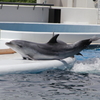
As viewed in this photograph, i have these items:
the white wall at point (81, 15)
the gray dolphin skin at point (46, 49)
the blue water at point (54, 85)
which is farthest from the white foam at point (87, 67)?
the white wall at point (81, 15)

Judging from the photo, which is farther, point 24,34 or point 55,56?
point 24,34

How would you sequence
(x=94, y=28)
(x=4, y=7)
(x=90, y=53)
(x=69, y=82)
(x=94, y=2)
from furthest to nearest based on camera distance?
(x=94, y=2) → (x=4, y=7) → (x=94, y=28) → (x=90, y=53) → (x=69, y=82)

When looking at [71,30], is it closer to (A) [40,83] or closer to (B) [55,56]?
(B) [55,56]

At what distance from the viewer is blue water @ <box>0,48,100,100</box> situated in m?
6.82

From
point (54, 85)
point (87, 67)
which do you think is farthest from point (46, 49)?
point (54, 85)

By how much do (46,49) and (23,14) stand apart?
1226 cm

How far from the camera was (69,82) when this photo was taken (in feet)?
26.3

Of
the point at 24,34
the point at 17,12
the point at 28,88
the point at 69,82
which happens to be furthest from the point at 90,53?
the point at 17,12

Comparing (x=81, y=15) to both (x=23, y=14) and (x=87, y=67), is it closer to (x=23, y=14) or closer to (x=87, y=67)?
(x=23, y=14)

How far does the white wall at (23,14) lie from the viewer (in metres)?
21.0

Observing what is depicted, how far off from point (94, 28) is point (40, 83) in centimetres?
990

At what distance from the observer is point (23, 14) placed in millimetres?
21344

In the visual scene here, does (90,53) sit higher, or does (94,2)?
(94,2)

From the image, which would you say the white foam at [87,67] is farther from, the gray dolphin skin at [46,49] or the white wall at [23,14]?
the white wall at [23,14]
